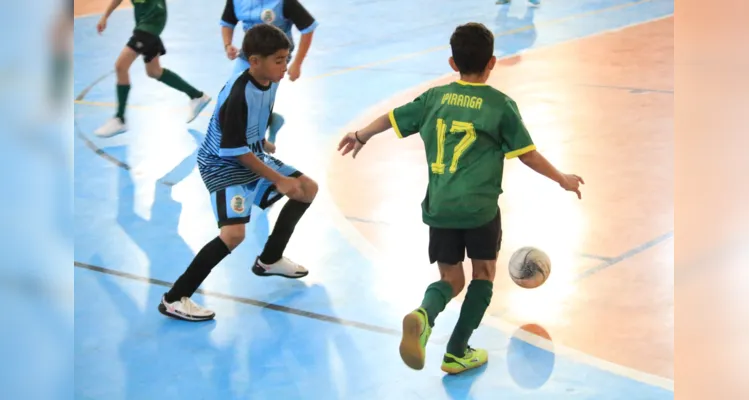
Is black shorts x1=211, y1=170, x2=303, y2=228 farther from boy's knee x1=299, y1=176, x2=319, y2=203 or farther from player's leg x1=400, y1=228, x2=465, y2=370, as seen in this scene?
player's leg x1=400, y1=228, x2=465, y2=370

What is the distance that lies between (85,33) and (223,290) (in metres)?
6.88

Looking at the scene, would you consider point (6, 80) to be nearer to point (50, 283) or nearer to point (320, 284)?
point (50, 283)

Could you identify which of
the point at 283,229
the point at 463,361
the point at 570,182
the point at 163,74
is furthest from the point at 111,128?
the point at 570,182

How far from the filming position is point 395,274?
4.89m

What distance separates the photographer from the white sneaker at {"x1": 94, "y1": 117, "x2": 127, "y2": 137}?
23.3 feet

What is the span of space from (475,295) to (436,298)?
18 centimetres

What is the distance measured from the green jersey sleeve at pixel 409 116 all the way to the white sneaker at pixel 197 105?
149 inches

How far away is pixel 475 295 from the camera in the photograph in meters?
3.82

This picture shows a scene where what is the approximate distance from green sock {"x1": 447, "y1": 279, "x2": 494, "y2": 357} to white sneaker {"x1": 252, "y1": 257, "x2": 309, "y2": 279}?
125 centimetres

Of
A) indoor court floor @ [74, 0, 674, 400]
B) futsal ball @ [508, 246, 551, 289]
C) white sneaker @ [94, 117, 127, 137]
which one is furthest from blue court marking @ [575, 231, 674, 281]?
white sneaker @ [94, 117, 127, 137]

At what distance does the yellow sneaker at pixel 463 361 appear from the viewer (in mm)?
3900

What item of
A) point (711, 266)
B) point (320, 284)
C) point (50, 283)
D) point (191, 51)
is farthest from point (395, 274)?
point (191, 51)

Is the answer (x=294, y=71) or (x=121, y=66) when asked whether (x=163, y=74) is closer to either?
(x=121, y=66)

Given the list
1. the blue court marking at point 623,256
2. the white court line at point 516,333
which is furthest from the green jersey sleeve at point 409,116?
the blue court marking at point 623,256
